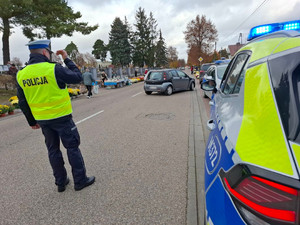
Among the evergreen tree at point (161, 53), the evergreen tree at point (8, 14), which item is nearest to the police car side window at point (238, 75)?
the evergreen tree at point (8, 14)

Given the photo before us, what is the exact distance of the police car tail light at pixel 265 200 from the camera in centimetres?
80

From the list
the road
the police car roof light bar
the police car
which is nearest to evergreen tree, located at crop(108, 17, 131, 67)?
the road

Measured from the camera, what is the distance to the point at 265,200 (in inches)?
34.5

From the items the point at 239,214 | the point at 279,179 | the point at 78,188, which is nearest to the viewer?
the point at 279,179

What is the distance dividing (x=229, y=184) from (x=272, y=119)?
0.40 meters

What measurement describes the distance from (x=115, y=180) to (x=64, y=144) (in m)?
0.94

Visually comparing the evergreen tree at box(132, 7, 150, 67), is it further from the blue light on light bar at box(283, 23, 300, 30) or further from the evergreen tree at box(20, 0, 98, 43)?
the blue light on light bar at box(283, 23, 300, 30)

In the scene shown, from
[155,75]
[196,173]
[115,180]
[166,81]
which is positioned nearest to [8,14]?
[155,75]

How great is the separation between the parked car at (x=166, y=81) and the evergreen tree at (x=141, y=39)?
47757mm

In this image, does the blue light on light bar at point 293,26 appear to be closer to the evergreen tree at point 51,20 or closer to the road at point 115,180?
the road at point 115,180

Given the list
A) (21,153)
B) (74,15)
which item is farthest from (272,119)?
(74,15)

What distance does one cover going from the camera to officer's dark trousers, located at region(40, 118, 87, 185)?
2.62m

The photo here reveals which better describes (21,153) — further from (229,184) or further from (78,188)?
(229,184)

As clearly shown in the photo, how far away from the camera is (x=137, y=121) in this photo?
21.4ft
